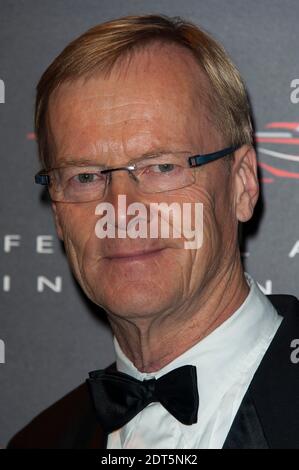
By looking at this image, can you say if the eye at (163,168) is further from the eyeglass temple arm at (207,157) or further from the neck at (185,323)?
the neck at (185,323)

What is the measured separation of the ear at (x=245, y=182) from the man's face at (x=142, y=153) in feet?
A: 0.23

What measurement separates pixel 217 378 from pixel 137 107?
642mm

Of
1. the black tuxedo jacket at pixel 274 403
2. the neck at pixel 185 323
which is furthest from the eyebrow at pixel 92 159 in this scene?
the black tuxedo jacket at pixel 274 403

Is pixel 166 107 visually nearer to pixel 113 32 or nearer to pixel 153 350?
pixel 113 32

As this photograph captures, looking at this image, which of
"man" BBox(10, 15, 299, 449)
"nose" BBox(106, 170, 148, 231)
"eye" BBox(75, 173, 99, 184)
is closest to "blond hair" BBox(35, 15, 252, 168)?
"man" BBox(10, 15, 299, 449)

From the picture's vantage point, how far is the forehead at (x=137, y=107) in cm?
195

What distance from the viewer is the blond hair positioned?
200cm

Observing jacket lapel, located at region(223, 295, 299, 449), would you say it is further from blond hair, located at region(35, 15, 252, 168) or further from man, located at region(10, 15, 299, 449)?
blond hair, located at region(35, 15, 252, 168)

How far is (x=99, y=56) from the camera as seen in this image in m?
2.00

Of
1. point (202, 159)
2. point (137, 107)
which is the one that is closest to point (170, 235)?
point (202, 159)

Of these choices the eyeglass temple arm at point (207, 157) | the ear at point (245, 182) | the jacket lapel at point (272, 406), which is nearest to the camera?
the jacket lapel at point (272, 406)

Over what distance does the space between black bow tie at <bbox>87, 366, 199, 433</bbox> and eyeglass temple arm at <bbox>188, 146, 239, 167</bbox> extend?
464mm

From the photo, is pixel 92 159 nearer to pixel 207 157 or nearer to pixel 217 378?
pixel 207 157
